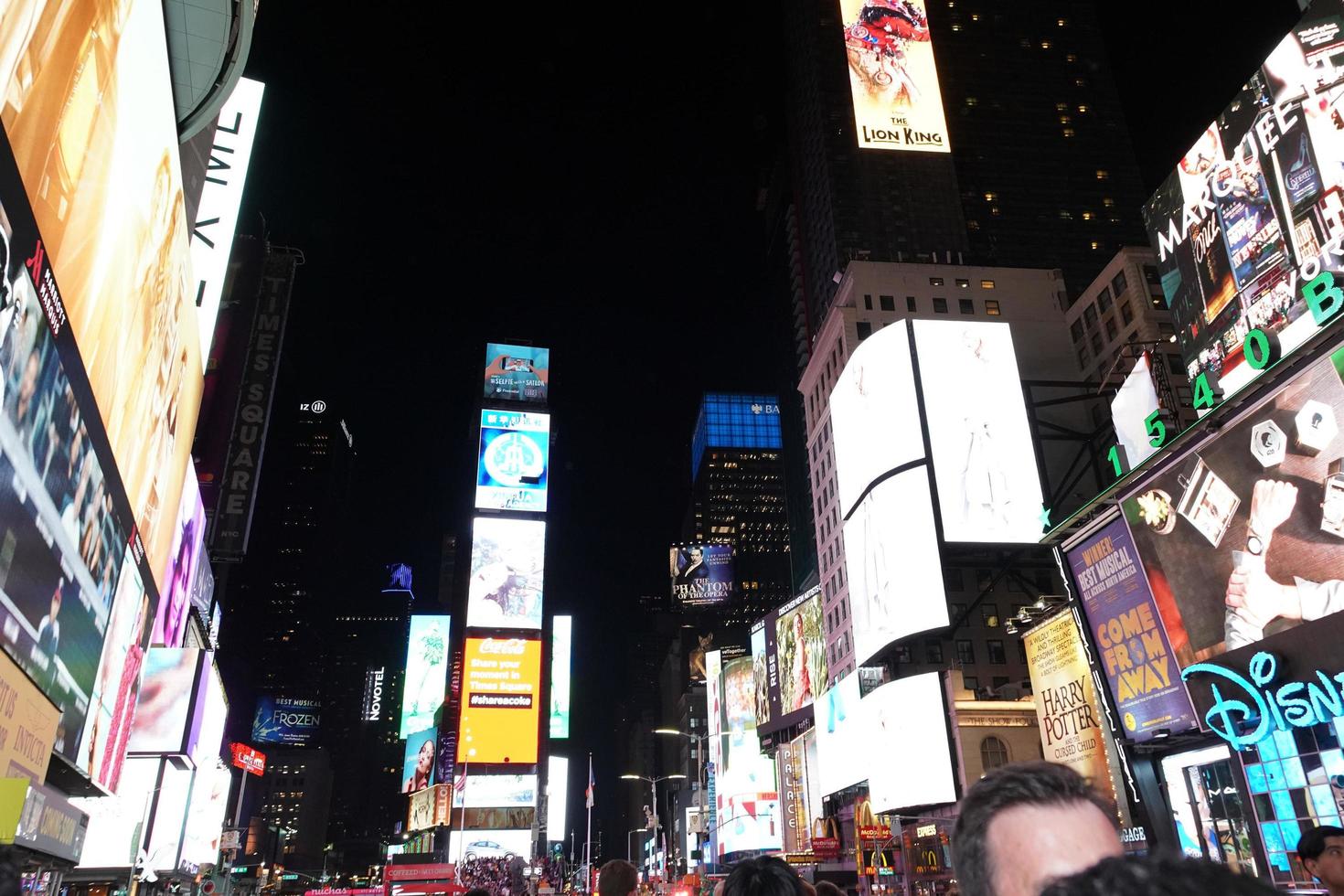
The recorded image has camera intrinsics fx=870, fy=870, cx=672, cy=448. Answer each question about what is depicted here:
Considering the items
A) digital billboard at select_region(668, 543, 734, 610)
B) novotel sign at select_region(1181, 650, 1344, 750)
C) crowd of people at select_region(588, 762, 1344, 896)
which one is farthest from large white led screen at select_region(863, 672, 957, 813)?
digital billboard at select_region(668, 543, 734, 610)

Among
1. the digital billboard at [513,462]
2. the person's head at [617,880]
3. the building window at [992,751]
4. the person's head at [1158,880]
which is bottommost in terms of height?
the person's head at [617,880]

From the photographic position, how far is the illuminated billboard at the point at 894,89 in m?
75.8

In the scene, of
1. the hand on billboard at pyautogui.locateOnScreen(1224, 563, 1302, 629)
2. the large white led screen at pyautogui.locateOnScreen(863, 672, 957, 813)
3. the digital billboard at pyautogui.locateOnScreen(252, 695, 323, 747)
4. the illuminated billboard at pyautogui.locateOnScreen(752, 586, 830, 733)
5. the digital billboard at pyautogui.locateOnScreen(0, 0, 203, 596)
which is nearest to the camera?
the digital billboard at pyautogui.locateOnScreen(0, 0, 203, 596)

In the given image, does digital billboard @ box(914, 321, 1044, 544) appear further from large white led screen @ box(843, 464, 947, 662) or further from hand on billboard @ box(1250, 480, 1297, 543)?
hand on billboard @ box(1250, 480, 1297, 543)

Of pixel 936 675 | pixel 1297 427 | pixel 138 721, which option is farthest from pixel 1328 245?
pixel 138 721

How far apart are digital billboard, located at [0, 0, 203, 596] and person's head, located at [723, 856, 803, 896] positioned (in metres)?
9.15

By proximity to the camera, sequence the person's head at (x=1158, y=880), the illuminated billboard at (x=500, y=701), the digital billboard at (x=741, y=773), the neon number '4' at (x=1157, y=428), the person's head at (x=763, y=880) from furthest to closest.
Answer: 1. the digital billboard at (x=741, y=773)
2. the illuminated billboard at (x=500, y=701)
3. the neon number '4' at (x=1157, y=428)
4. the person's head at (x=763, y=880)
5. the person's head at (x=1158, y=880)

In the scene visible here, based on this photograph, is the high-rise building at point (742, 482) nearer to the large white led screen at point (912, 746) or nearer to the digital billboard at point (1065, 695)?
the large white led screen at point (912, 746)

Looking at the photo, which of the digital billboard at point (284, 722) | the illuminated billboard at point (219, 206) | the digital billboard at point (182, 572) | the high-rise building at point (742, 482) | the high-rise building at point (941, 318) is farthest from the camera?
the high-rise building at point (742, 482)

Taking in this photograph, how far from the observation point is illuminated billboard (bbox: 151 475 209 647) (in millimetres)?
26516

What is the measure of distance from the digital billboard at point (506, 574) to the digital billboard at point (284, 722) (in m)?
62.1

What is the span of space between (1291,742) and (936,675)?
25214mm

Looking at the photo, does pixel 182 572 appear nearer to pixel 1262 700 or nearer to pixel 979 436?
pixel 1262 700

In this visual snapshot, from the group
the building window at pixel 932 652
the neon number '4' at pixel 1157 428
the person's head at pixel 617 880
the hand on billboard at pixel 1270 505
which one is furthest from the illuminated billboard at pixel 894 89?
the person's head at pixel 617 880
